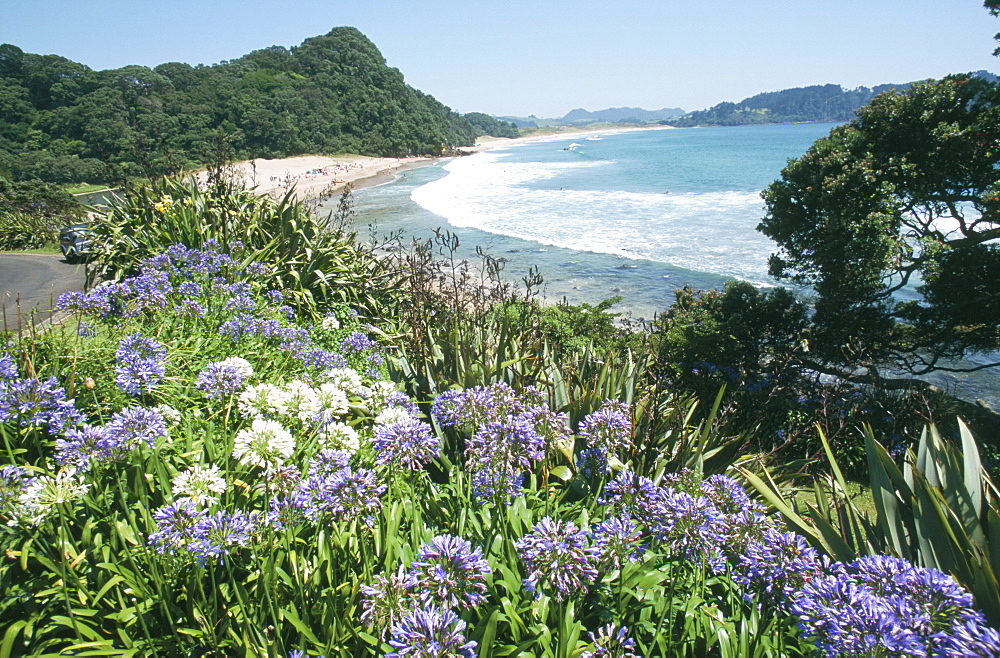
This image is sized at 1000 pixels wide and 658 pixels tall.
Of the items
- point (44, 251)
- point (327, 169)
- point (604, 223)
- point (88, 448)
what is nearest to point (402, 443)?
point (88, 448)

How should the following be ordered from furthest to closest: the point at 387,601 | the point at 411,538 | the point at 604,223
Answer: the point at 604,223
the point at 411,538
the point at 387,601

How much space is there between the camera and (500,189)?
45594mm

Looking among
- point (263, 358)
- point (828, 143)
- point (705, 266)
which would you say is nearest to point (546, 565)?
point (263, 358)

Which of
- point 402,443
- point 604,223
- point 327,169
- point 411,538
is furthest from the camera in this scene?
point 327,169

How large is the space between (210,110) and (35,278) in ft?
234

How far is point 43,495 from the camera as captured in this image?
182cm

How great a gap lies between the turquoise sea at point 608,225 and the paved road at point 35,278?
5.40m

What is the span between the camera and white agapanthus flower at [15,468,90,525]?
5.77ft

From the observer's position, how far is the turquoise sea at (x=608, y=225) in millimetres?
18516

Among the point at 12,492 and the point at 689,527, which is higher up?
the point at 12,492

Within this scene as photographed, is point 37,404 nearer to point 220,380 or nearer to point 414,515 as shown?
point 220,380

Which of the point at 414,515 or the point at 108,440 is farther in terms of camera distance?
the point at 414,515

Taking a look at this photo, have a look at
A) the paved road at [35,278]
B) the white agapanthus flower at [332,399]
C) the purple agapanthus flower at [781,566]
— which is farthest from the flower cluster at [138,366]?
the paved road at [35,278]

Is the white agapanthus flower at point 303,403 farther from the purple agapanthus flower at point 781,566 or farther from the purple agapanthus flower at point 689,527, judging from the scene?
the purple agapanthus flower at point 781,566
